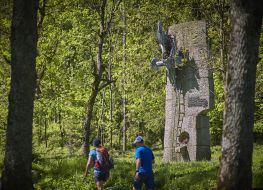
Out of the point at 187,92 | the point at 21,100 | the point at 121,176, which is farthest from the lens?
the point at 187,92

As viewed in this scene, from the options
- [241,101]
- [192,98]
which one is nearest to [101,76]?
[192,98]

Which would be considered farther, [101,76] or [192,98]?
[101,76]

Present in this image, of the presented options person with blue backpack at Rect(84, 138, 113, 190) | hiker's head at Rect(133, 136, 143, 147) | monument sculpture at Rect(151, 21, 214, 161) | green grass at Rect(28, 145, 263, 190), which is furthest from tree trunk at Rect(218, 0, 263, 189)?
monument sculpture at Rect(151, 21, 214, 161)

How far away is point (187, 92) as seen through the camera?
1870 cm

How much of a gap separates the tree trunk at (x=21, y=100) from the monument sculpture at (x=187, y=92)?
370 inches

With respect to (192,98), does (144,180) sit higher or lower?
lower

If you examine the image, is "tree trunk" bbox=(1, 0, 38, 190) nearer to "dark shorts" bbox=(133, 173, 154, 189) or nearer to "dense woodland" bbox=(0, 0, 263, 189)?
"dense woodland" bbox=(0, 0, 263, 189)

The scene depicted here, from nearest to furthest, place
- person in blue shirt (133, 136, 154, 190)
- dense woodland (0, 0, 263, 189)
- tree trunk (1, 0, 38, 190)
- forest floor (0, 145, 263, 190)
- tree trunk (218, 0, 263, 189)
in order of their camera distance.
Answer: tree trunk (218, 0, 263, 189) < tree trunk (1, 0, 38, 190) < person in blue shirt (133, 136, 154, 190) < forest floor (0, 145, 263, 190) < dense woodland (0, 0, 263, 189)

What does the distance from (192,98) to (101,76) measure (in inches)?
159

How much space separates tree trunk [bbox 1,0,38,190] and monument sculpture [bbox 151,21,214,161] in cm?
940

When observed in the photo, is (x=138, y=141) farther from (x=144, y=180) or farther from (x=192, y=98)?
(x=192, y=98)

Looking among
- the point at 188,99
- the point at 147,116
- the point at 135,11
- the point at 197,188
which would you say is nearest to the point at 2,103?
the point at 135,11

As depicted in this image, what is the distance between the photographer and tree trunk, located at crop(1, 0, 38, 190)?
32.0 ft

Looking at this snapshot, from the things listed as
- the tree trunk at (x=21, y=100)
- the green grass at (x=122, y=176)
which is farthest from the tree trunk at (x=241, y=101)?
the tree trunk at (x=21, y=100)
